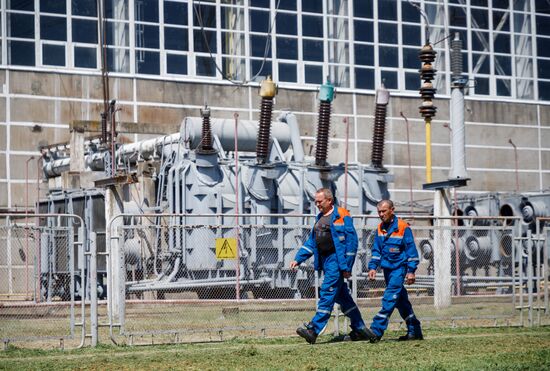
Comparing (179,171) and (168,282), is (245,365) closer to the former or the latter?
(168,282)

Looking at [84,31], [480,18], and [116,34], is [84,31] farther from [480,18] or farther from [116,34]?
[480,18]

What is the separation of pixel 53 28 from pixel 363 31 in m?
11.8

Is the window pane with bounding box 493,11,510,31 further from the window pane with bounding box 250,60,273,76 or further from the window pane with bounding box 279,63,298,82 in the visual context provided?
the window pane with bounding box 250,60,273,76

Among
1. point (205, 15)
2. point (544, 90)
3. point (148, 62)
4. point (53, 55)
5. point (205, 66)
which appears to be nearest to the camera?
point (53, 55)

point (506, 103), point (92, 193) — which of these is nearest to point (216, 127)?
point (92, 193)

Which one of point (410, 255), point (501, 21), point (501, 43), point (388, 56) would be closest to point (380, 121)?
point (410, 255)

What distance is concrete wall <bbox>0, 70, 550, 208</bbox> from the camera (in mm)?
34469

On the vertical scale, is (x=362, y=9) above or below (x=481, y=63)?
above

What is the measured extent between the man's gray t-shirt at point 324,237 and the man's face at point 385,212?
2.48 ft

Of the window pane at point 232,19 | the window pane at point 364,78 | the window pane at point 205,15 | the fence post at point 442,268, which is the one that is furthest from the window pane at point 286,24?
the fence post at point 442,268

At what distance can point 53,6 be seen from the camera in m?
35.6

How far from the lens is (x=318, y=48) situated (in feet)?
133

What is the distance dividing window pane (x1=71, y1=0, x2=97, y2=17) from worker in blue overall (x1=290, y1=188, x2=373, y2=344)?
23.2 metres

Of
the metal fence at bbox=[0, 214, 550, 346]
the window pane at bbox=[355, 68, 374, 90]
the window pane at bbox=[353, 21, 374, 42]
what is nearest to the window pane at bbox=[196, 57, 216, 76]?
the window pane at bbox=[355, 68, 374, 90]
